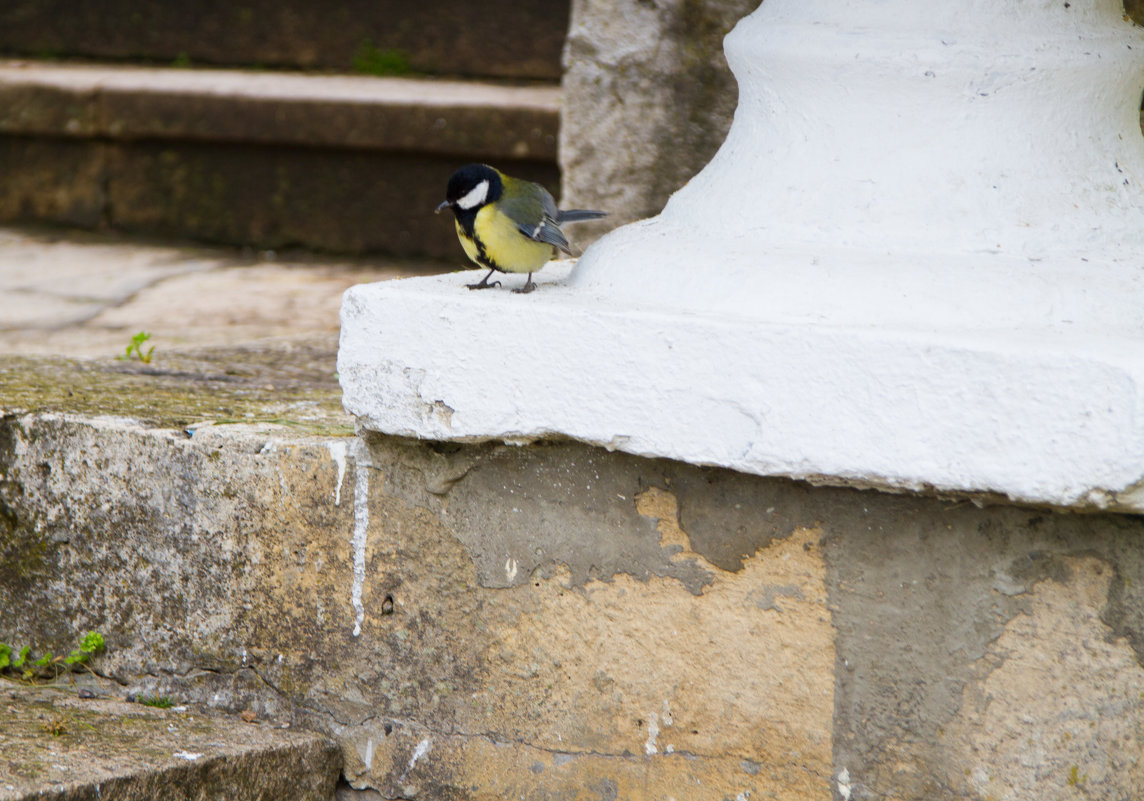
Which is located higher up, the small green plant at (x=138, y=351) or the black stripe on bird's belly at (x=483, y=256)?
the black stripe on bird's belly at (x=483, y=256)

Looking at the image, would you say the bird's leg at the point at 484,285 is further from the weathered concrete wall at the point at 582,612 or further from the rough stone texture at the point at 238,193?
the rough stone texture at the point at 238,193

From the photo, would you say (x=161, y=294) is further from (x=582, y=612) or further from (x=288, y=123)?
(x=582, y=612)

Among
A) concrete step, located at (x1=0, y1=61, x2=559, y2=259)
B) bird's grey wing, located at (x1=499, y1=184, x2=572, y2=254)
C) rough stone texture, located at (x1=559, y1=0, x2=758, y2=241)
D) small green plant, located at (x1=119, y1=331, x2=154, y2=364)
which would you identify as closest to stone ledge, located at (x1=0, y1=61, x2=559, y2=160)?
concrete step, located at (x1=0, y1=61, x2=559, y2=259)

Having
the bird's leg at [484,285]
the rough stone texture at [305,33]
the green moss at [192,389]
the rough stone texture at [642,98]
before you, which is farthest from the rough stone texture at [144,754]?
the rough stone texture at [305,33]

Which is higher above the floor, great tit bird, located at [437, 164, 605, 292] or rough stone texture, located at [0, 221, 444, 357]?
great tit bird, located at [437, 164, 605, 292]

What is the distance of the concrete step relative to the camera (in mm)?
4613

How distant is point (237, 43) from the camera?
5.28m

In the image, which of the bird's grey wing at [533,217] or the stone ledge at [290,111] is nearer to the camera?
the bird's grey wing at [533,217]

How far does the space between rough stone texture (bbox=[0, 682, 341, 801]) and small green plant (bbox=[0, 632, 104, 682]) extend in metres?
0.05

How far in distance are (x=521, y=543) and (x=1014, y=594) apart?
28.6 inches

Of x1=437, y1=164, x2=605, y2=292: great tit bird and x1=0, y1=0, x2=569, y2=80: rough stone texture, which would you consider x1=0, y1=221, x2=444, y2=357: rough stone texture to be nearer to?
x1=437, y1=164, x2=605, y2=292: great tit bird

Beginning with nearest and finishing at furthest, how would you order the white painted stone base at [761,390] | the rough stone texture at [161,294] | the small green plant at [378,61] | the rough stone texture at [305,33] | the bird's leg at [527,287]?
the white painted stone base at [761,390], the bird's leg at [527,287], the rough stone texture at [161,294], the rough stone texture at [305,33], the small green plant at [378,61]

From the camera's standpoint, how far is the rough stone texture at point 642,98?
9.49ft

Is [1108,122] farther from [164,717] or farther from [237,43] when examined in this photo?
[237,43]
